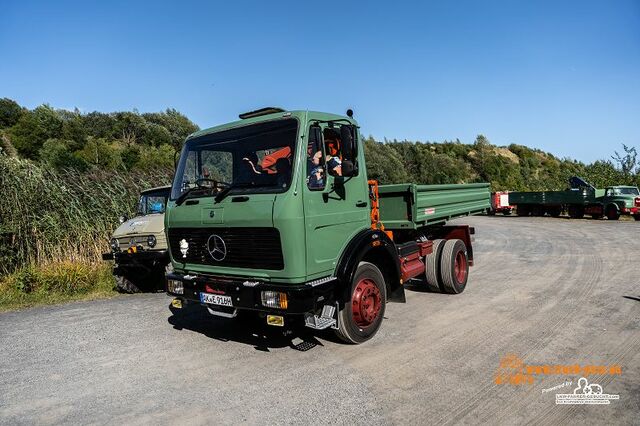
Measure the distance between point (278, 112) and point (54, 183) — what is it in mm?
7290

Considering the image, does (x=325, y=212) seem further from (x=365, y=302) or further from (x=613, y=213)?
(x=613, y=213)

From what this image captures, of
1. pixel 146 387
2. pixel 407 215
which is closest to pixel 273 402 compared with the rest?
pixel 146 387

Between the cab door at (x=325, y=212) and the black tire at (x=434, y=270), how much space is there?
111 inches

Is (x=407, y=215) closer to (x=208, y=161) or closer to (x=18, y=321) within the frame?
(x=208, y=161)

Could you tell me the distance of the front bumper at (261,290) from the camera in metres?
4.05

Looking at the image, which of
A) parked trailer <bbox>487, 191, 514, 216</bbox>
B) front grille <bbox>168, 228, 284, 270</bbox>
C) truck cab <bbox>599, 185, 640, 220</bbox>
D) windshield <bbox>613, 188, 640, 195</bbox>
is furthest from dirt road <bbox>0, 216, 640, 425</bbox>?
parked trailer <bbox>487, 191, 514, 216</bbox>

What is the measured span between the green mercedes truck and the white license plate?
0.01 m

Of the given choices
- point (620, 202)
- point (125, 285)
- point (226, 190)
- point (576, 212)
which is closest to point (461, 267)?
point (226, 190)

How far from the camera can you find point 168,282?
198 inches

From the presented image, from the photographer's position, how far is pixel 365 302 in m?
4.90

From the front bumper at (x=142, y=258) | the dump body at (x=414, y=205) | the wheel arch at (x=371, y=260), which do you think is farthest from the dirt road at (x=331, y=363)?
the dump body at (x=414, y=205)

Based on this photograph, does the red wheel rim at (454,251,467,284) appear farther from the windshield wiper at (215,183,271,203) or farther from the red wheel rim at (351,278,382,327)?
the windshield wiper at (215,183,271,203)

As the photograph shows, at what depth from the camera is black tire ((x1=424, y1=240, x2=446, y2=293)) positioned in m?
7.21

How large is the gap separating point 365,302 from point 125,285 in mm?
5354
